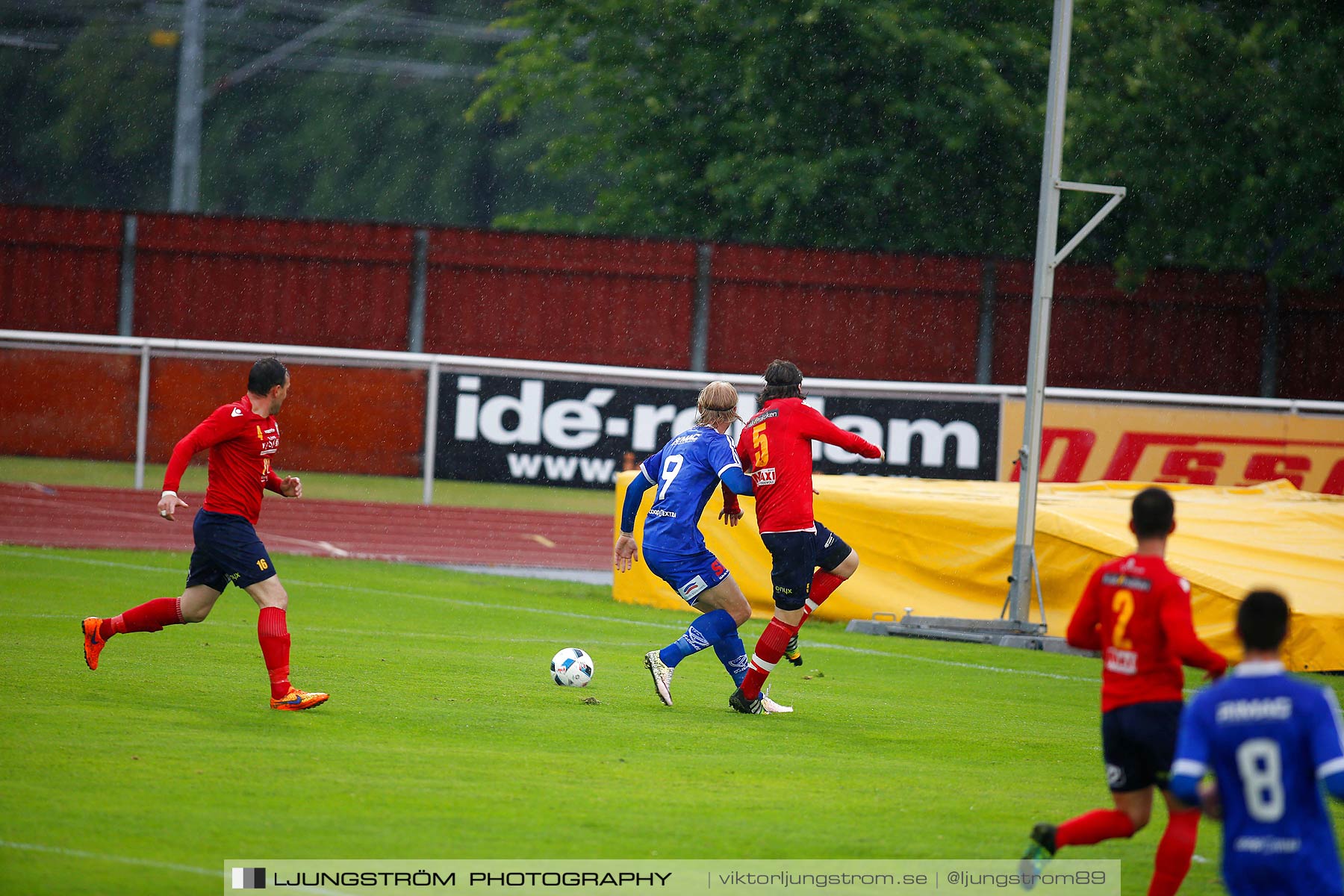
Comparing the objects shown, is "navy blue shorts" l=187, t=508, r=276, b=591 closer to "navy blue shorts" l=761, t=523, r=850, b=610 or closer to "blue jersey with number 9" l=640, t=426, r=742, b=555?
"blue jersey with number 9" l=640, t=426, r=742, b=555

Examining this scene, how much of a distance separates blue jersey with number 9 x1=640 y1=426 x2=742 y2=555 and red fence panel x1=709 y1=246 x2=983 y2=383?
17.3 metres

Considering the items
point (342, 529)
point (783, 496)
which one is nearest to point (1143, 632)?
point (783, 496)

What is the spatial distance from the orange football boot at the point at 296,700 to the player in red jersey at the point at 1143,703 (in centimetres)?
433

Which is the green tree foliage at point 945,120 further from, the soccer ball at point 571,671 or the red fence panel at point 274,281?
the soccer ball at point 571,671

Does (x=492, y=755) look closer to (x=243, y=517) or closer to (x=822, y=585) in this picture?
(x=243, y=517)

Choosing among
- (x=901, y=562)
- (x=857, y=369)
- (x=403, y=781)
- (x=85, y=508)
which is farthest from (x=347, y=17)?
(x=403, y=781)

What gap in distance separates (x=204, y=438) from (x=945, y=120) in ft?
74.2

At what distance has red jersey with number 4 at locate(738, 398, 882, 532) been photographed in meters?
9.34

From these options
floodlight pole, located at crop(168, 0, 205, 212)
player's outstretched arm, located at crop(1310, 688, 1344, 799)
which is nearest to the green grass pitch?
player's outstretched arm, located at crop(1310, 688, 1344, 799)

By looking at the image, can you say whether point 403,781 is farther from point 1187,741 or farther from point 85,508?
point 85,508

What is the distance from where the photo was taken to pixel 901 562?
14.3 m

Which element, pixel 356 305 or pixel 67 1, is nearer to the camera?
pixel 356 305

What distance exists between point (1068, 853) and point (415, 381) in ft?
53.9

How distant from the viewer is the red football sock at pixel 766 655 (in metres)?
9.16
